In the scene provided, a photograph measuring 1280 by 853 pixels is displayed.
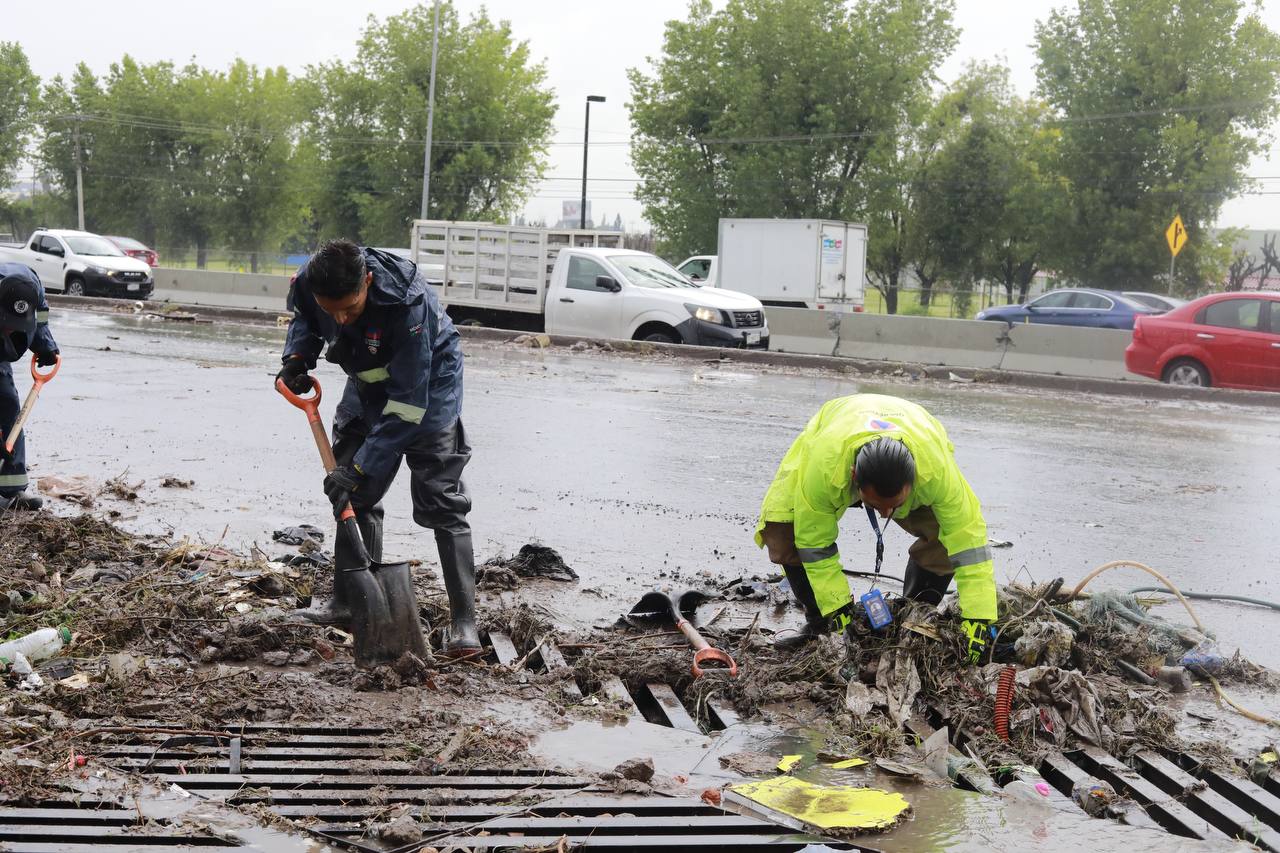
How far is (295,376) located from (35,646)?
1402mm

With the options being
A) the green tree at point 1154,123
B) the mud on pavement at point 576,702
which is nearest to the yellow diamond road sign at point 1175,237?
the green tree at point 1154,123

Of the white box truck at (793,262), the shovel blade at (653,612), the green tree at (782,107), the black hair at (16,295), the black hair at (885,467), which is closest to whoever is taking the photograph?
the black hair at (885,467)

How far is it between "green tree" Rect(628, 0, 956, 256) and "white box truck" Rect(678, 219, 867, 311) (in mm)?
13270

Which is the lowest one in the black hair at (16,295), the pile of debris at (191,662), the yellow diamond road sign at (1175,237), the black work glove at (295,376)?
the pile of debris at (191,662)

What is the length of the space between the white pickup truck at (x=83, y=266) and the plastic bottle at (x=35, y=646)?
23.5 m

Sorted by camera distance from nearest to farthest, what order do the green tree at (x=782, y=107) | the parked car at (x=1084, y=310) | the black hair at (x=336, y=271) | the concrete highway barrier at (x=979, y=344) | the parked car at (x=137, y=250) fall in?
1. the black hair at (x=336, y=271)
2. the concrete highway barrier at (x=979, y=344)
3. the parked car at (x=1084, y=310)
4. the parked car at (x=137, y=250)
5. the green tree at (x=782, y=107)

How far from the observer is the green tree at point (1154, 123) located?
3556 cm

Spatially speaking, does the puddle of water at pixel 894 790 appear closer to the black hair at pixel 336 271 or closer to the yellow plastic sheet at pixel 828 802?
the yellow plastic sheet at pixel 828 802

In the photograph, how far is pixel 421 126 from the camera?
160 ft

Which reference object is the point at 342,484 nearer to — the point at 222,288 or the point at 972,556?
the point at 972,556

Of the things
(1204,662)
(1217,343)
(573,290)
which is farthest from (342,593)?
(573,290)

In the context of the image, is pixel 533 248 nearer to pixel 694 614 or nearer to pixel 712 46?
pixel 694 614

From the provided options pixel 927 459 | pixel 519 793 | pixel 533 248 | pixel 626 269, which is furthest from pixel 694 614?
pixel 533 248

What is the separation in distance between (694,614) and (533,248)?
15.5m
